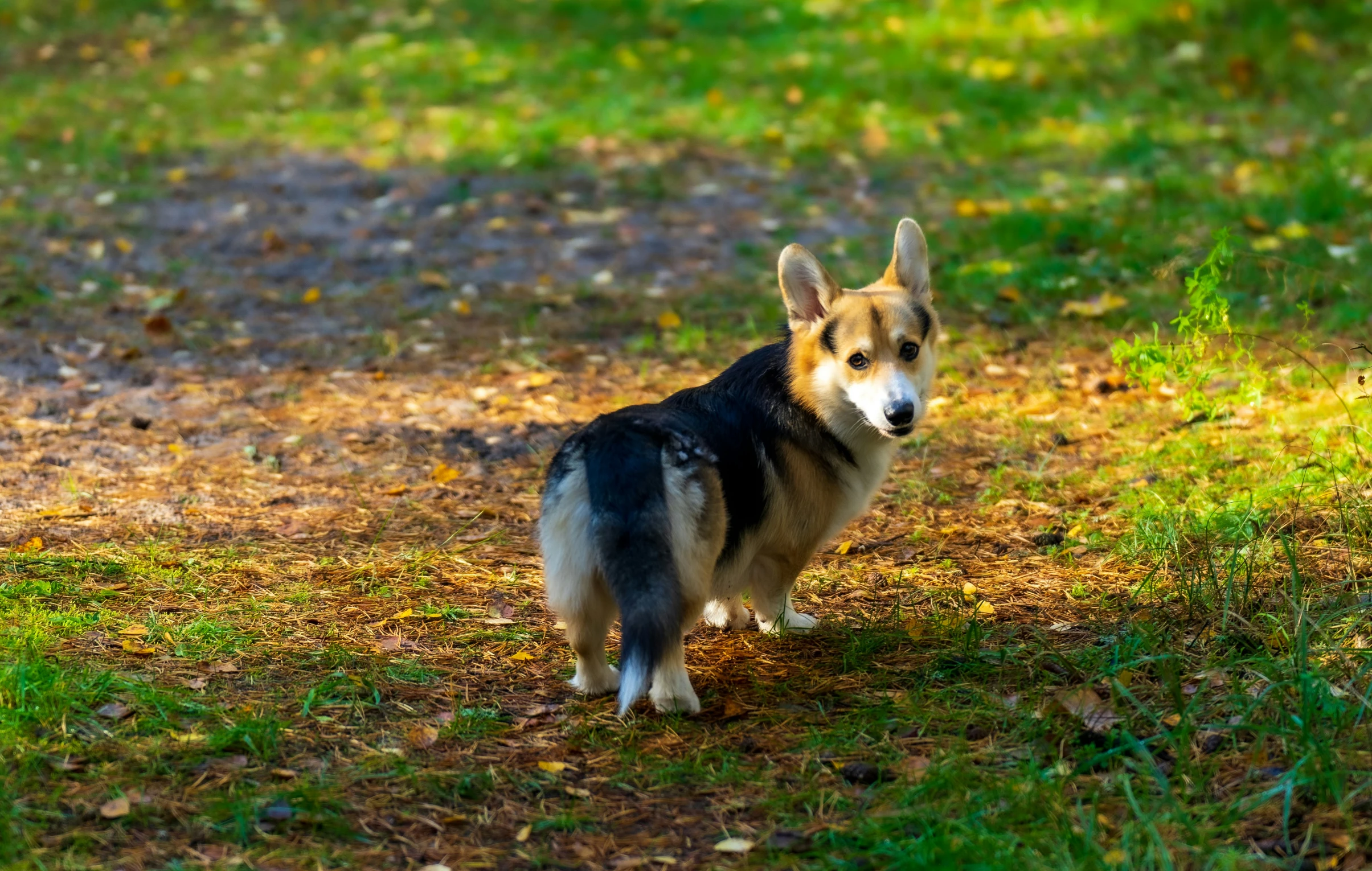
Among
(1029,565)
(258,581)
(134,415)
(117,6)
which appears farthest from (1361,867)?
(117,6)

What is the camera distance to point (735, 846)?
9.55ft

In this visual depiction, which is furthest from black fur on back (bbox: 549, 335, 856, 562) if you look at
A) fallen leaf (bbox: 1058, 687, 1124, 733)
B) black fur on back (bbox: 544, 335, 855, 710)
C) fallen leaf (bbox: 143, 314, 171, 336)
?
fallen leaf (bbox: 143, 314, 171, 336)

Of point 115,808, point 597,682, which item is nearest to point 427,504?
point 597,682

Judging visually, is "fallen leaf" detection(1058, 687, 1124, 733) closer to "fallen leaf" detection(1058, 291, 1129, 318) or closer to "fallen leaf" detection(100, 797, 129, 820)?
"fallen leaf" detection(100, 797, 129, 820)

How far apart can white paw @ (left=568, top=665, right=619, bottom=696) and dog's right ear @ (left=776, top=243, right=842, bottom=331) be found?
53.6 inches

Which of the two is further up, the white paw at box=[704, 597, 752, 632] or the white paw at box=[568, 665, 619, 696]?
the white paw at box=[568, 665, 619, 696]

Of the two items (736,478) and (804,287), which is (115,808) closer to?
(736,478)

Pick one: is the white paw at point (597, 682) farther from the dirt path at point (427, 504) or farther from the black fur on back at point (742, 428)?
the black fur on back at point (742, 428)

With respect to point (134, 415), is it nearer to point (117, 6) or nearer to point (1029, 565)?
point (1029, 565)

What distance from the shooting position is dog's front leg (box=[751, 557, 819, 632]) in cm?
414

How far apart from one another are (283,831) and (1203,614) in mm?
2701

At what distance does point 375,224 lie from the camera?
8945mm

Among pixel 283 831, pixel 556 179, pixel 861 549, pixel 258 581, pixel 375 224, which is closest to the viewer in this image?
pixel 283 831

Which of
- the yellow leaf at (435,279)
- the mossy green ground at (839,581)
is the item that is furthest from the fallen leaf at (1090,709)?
the yellow leaf at (435,279)
